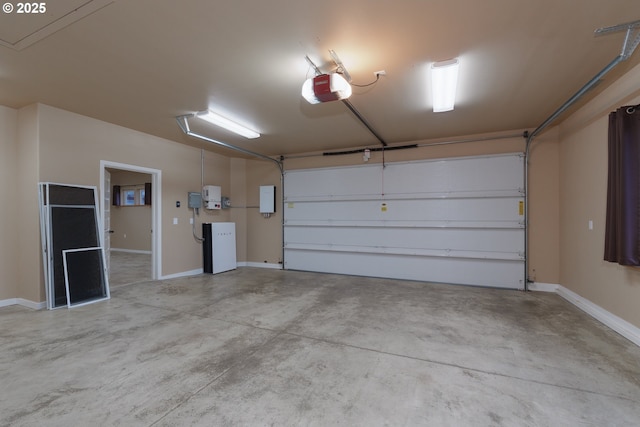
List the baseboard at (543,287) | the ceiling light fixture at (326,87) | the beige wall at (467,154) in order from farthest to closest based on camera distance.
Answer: the baseboard at (543,287)
the beige wall at (467,154)
the ceiling light fixture at (326,87)

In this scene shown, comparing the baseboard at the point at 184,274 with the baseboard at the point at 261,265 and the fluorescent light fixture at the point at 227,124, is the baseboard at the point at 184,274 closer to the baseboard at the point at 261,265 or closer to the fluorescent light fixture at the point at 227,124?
the baseboard at the point at 261,265

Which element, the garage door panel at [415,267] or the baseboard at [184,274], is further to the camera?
the baseboard at [184,274]

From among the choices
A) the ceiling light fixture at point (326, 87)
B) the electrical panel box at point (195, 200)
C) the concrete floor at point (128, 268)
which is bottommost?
the concrete floor at point (128, 268)

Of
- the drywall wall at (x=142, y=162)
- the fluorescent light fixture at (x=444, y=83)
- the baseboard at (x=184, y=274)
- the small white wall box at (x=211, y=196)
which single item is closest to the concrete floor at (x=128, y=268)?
the baseboard at (x=184, y=274)

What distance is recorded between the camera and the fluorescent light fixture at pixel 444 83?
2.81m

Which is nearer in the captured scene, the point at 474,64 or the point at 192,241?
the point at 474,64

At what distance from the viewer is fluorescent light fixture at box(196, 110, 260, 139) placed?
4141 mm

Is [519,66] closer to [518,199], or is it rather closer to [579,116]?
[579,116]

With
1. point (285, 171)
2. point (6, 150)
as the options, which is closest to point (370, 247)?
point (285, 171)

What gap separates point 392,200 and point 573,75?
10.6 feet

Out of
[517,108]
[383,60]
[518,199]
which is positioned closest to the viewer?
[383,60]

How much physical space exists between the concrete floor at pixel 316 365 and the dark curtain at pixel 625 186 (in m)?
0.94

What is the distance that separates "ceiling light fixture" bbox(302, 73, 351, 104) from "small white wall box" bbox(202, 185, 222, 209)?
4.39 metres

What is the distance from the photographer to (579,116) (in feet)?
13.0
